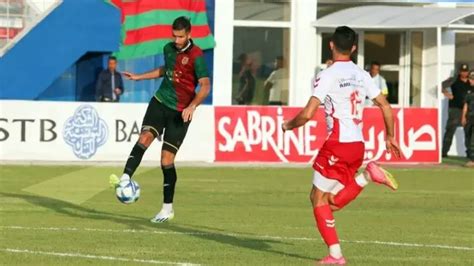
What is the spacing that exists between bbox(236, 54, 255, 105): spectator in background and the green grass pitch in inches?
322

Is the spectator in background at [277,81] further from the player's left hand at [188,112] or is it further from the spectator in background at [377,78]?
the player's left hand at [188,112]

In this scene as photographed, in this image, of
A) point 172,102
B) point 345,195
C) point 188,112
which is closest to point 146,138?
point 172,102

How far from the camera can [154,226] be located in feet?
44.1

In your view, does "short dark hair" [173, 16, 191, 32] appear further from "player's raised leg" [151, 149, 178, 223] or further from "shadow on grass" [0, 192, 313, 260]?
"shadow on grass" [0, 192, 313, 260]

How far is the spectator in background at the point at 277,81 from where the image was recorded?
30.7 meters

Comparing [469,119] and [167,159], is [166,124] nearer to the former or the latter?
[167,159]

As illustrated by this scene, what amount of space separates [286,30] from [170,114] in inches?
665

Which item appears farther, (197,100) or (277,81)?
(277,81)

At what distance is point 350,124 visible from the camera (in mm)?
10539

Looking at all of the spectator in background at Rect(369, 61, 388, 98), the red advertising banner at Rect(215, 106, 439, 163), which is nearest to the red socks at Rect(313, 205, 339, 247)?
the red advertising banner at Rect(215, 106, 439, 163)

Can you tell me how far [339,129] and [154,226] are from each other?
3.53 m

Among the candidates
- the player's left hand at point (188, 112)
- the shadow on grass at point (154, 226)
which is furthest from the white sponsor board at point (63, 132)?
the player's left hand at point (188, 112)

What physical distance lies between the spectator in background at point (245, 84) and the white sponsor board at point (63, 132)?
235 inches

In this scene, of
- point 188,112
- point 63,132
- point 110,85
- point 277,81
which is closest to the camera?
point 188,112
